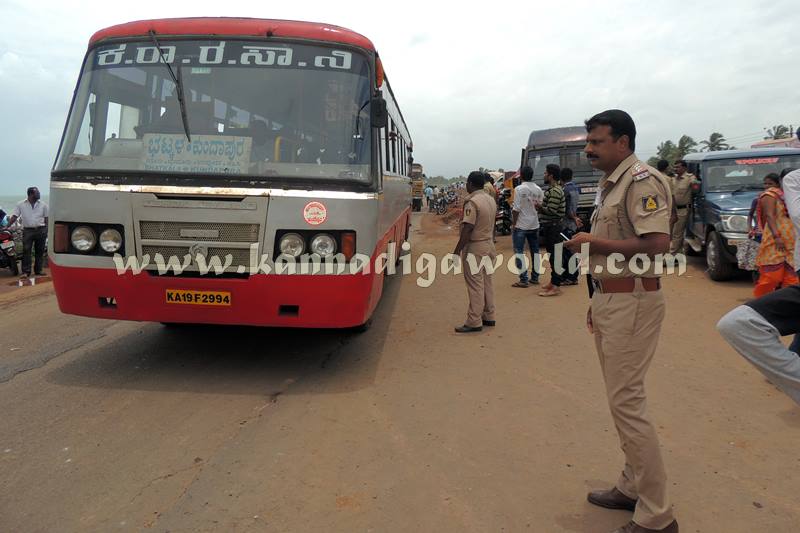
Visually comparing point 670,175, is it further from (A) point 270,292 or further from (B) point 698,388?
(A) point 270,292

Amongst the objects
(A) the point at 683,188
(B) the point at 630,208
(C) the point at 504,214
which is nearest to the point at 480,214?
(B) the point at 630,208

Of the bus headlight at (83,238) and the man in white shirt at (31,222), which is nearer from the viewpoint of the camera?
the bus headlight at (83,238)

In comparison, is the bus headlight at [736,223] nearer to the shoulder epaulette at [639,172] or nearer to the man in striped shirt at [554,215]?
the man in striped shirt at [554,215]

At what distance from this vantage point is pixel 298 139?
15.7 ft

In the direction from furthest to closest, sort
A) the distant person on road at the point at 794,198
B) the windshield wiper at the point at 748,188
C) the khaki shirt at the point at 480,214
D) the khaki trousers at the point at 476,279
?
the windshield wiper at the point at 748,188
the khaki trousers at the point at 476,279
the khaki shirt at the point at 480,214
the distant person on road at the point at 794,198

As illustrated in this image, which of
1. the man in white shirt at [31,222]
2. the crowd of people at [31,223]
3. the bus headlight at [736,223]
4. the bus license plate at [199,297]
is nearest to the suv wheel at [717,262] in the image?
the bus headlight at [736,223]

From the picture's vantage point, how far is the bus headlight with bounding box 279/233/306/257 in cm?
460

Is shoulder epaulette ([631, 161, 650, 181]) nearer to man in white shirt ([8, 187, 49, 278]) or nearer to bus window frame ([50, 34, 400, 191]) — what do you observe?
bus window frame ([50, 34, 400, 191])

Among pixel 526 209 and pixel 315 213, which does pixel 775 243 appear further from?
pixel 315 213

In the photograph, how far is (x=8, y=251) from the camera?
11977mm

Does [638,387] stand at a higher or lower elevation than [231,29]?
lower

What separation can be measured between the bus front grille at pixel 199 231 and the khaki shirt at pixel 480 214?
2819 millimetres

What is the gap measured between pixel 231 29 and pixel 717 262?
791cm

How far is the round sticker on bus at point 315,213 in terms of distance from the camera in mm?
4555
